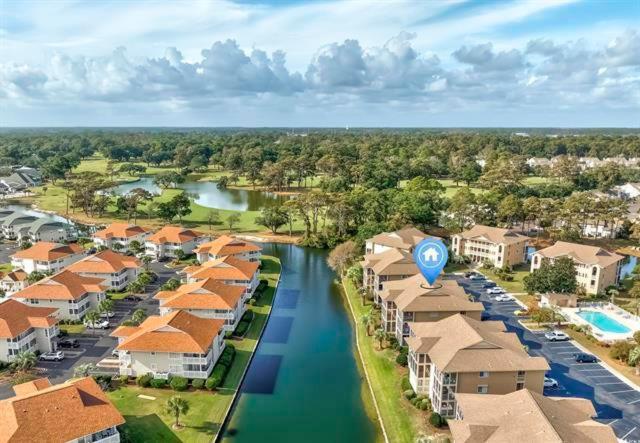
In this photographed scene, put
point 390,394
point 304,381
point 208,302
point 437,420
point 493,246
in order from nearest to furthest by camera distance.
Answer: point 437,420
point 390,394
point 304,381
point 208,302
point 493,246

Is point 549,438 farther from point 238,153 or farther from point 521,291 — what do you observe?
point 238,153

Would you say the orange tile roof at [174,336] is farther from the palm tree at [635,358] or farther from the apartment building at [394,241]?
the palm tree at [635,358]

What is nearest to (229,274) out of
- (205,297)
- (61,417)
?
(205,297)

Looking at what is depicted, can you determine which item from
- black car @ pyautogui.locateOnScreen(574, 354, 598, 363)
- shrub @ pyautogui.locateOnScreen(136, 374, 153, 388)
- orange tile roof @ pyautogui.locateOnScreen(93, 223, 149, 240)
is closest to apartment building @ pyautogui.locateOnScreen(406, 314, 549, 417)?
black car @ pyautogui.locateOnScreen(574, 354, 598, 363)

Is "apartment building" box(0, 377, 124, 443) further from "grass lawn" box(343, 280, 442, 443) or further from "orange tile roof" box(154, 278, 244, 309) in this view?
"grass lawn" box(343, 280, 442, 443)

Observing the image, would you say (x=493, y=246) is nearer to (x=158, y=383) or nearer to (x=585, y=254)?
(x=585, y=254)
